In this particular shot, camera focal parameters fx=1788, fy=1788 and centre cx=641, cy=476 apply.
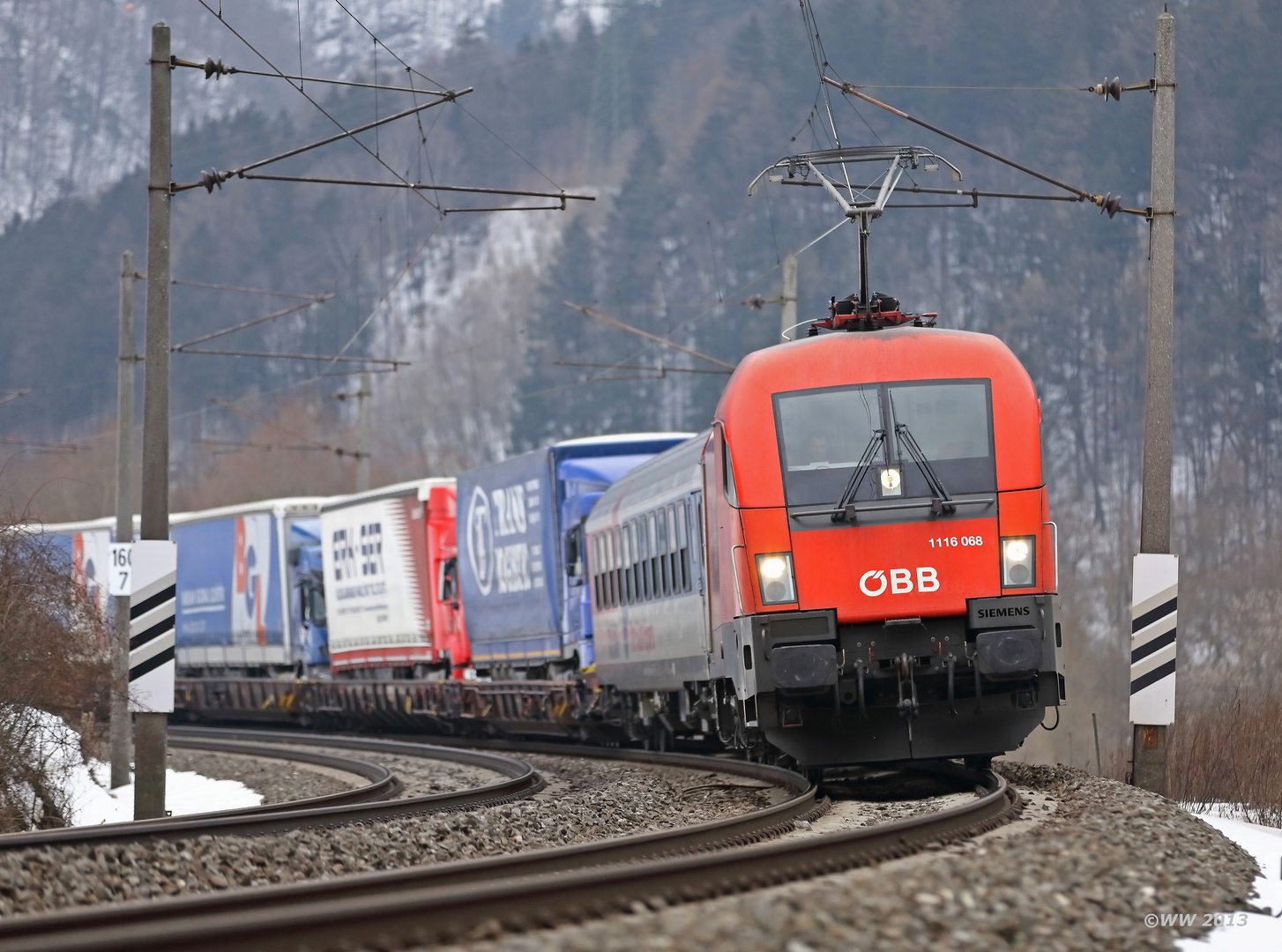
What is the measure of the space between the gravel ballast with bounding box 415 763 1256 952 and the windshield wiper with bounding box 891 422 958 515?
3170 mm

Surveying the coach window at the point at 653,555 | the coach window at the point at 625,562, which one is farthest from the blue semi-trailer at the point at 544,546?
the coach window at the point at 653,555

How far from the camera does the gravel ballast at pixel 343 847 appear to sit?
27.9 feet

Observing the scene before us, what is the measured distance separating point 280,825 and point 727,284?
2636 inches

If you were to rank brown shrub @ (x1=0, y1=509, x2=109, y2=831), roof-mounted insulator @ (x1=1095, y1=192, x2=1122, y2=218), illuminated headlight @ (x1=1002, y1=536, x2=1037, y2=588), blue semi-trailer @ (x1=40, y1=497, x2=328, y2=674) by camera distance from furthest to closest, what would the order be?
1. blue semi-trailer @ (x1=40, y1=497, x2=328, y2=674)
2. brown shrub @ (x1=0, y1=509, x2=109, y2=831)
3. roof-mounted insulator @ (x1=1095, y1=192, x2=1122, y2=218)
4. illuminated headlight @ (x1=1002, y1=536, x2=1037, y2=588)

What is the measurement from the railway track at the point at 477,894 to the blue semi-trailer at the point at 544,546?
12.7m

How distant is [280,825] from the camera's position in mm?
11469

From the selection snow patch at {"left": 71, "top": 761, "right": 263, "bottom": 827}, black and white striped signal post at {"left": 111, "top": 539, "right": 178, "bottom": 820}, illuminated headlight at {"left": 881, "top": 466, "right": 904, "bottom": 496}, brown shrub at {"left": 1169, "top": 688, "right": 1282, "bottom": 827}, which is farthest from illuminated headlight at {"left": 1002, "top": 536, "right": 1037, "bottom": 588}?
snow patch at {"left": 71, "top": 761, "right": 263, "bottom": 827}

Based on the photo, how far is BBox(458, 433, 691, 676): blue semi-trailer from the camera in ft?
75.7

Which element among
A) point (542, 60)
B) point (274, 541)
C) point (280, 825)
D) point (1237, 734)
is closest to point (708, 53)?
point (542, 60)

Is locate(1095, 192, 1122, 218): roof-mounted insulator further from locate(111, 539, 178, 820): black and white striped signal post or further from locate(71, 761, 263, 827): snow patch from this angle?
locate(71, 761, 263, 827): snow patch

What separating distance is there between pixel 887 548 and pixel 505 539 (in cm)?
1324

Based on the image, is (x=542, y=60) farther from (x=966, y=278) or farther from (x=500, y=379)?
(x=966, y=278)

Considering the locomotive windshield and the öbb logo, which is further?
the locomotive windshield

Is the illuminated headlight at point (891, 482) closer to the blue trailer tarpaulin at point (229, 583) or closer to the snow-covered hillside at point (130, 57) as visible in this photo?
the blue trailer tarpaulin at point (229, 583)
